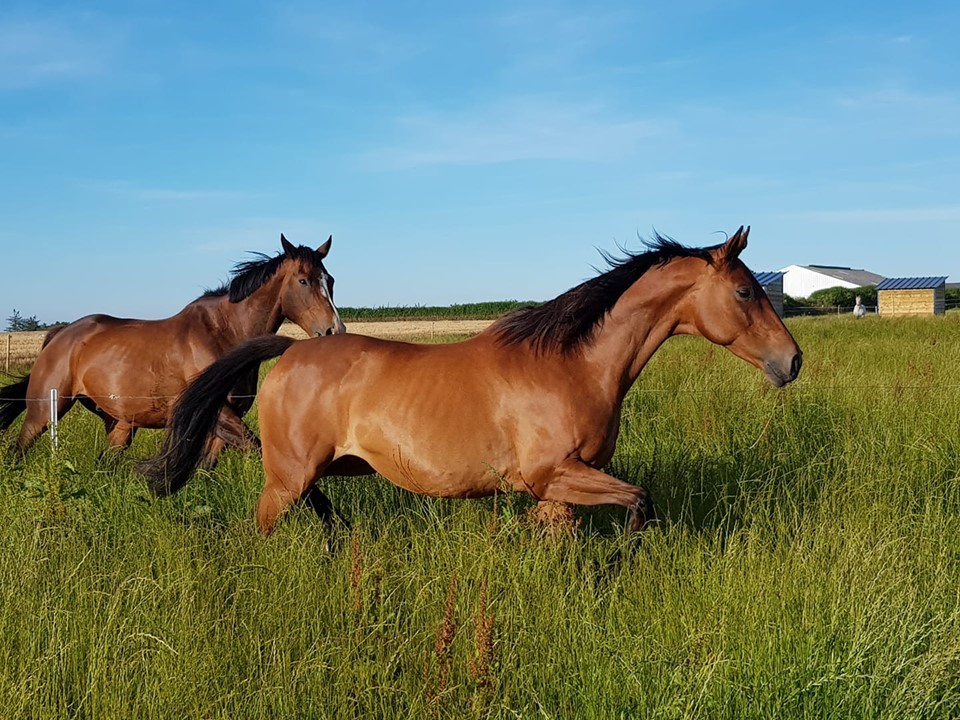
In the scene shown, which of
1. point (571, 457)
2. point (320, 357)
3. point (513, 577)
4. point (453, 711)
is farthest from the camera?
point (320, 357)

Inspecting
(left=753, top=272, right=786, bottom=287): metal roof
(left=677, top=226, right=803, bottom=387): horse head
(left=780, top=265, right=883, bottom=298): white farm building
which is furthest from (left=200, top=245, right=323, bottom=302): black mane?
(left=780, top=265, right=883, bottom=298): white farm building

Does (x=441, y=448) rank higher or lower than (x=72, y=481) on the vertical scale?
higher

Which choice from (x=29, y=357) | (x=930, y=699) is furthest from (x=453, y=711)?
(x=29, y=357)

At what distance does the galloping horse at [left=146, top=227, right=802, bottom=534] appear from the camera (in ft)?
15.0

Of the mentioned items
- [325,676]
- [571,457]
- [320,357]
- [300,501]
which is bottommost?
[325,676]

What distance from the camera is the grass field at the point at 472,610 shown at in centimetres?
307

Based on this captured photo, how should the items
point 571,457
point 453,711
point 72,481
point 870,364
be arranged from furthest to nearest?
point 870,364
point 72,481
point 571,457
point 453,711

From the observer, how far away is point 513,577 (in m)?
3.91

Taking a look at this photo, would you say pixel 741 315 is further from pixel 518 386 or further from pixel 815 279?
pixel 815 279

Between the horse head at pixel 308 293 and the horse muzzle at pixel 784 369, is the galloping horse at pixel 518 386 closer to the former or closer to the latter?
the horse muzzle at pixel 784 369

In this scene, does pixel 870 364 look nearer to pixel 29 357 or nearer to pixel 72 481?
pixel 72 481

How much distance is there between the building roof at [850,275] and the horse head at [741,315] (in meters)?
88.5

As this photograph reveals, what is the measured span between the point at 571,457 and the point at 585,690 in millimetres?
1569

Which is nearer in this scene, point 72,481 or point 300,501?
point 300,501
